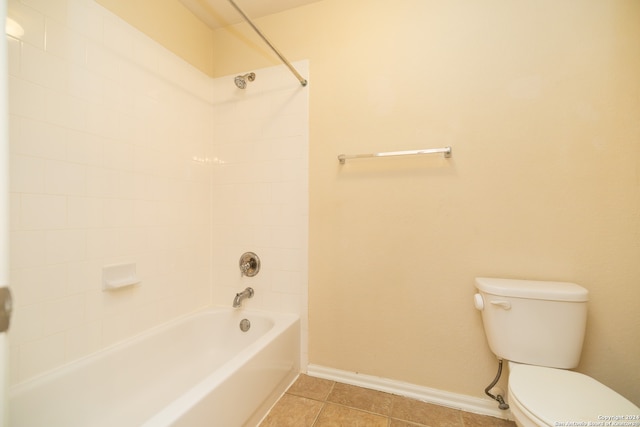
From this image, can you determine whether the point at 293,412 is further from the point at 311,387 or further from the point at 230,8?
the point at 230,8

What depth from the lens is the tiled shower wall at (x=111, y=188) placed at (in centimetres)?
107

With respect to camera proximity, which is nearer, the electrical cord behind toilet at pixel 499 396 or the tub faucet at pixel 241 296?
the electrical cord behind toilet at pixel 499 396

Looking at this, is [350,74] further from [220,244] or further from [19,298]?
[19,298]

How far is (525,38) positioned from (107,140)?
2082 mm

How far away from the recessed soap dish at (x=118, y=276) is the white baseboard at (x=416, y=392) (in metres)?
1.15

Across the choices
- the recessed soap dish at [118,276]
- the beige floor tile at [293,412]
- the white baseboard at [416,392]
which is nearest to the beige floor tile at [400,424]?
the white baseboard at [416,392]

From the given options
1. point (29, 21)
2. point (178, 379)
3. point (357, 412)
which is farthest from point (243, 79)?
point (357, 412)

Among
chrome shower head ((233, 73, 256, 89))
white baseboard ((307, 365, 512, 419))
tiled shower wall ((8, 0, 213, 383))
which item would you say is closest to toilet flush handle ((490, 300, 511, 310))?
white baseboard ((307, 365, 512, 419))

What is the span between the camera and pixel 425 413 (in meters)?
1.44

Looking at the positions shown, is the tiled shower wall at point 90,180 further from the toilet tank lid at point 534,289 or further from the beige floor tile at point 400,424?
the toilet tank lid at point 534,289

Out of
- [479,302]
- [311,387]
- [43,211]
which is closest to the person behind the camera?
[43,211]

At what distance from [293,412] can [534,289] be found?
1294 mm

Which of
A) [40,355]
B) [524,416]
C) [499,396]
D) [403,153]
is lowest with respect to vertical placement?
[499,396]

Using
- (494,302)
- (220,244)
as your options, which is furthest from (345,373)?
(220,244)
